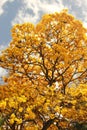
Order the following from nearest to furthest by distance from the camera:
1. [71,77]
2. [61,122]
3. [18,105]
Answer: [18,105] < [61,122] < [71,77]

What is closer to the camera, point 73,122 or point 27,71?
point 73,122

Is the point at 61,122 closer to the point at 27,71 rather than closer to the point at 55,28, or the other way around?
the point at 27,71

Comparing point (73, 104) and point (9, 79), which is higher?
point (9, 79)

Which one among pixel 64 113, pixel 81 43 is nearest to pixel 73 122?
pixel 64 113

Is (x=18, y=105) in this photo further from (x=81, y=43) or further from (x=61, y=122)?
(x=81, y=43)

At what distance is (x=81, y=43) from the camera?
3136cm

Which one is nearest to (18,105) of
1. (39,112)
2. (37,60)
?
(39,112)

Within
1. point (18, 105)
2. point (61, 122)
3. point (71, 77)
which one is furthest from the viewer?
point (71, 77)

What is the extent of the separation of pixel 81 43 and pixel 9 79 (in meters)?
7.15

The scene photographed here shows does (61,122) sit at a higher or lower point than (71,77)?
lower

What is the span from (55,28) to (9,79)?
6.27 metres

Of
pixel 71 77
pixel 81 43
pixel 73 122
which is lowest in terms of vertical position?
pixel 73 122

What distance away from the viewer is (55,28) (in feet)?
101

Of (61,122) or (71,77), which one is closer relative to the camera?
(61,122)
